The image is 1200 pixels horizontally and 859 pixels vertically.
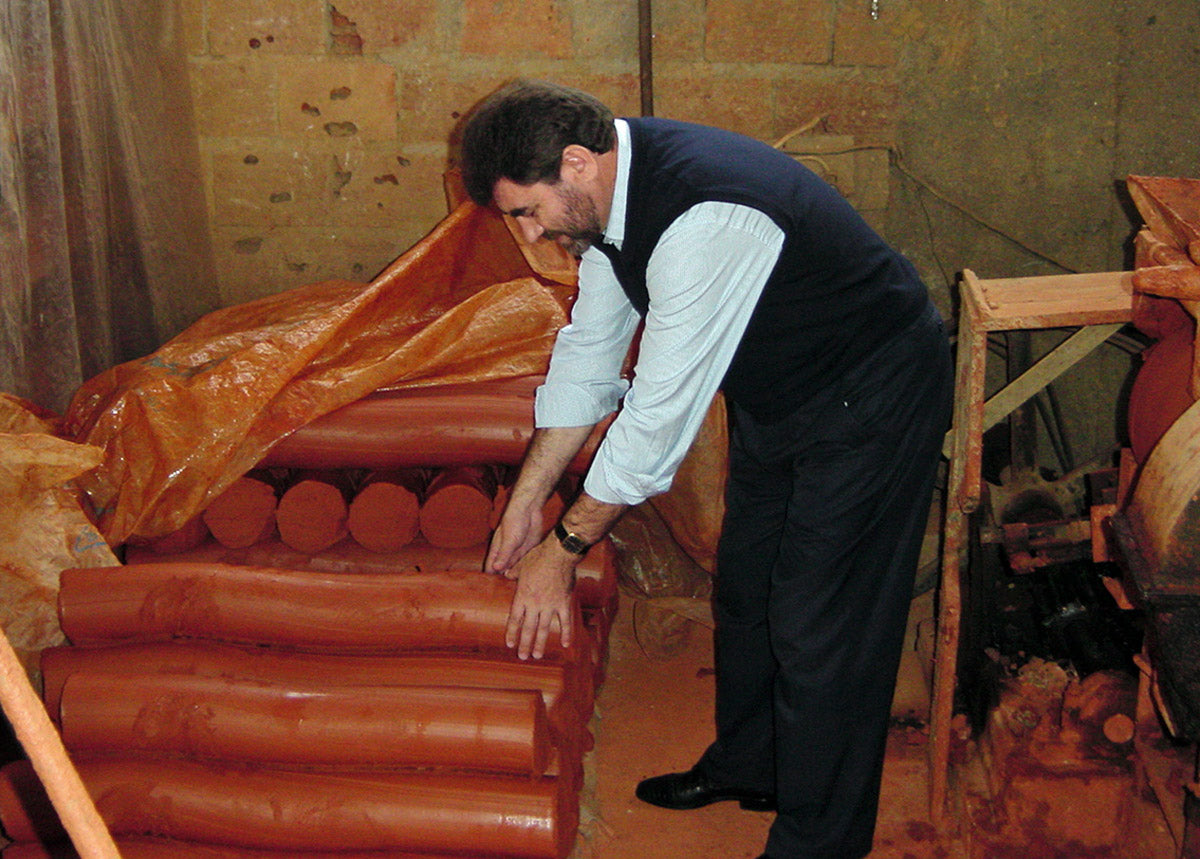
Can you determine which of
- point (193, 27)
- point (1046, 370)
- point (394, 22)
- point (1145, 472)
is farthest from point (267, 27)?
point (1145, 472)

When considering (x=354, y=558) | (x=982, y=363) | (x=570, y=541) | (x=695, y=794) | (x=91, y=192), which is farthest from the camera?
(x=91, y=192)

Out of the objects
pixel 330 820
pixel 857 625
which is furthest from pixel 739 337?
pixel 330 820

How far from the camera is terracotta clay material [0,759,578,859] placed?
82.5 inches

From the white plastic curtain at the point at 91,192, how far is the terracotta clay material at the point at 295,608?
0.71m

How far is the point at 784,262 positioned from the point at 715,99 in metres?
2.08

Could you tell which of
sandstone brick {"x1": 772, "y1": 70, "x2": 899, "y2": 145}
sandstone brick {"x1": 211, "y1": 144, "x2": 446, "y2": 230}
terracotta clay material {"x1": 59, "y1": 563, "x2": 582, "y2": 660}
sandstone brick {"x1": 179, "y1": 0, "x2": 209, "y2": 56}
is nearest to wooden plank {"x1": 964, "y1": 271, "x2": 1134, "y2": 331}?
terracotta clay material {"x1": 59, "y1": 563, "x2": 582, "y2": 660}

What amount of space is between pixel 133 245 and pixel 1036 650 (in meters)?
2.97

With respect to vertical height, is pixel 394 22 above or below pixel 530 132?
above

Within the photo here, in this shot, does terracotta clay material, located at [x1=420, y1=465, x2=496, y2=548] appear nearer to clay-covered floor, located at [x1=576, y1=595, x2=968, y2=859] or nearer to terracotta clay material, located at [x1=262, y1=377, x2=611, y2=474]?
terracotta clay material, located at [x1=262, y1=377, x2=611, y2=474]

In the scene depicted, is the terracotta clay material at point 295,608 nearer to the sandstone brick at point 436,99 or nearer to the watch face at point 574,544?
the watch face at point 574,544

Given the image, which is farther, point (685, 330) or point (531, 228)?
point (531, 228)

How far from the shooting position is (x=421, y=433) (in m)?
2.65

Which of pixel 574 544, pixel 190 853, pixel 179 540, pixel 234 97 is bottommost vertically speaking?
pixel 190 853

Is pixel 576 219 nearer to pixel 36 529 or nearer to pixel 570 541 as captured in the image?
pixel 570 541
